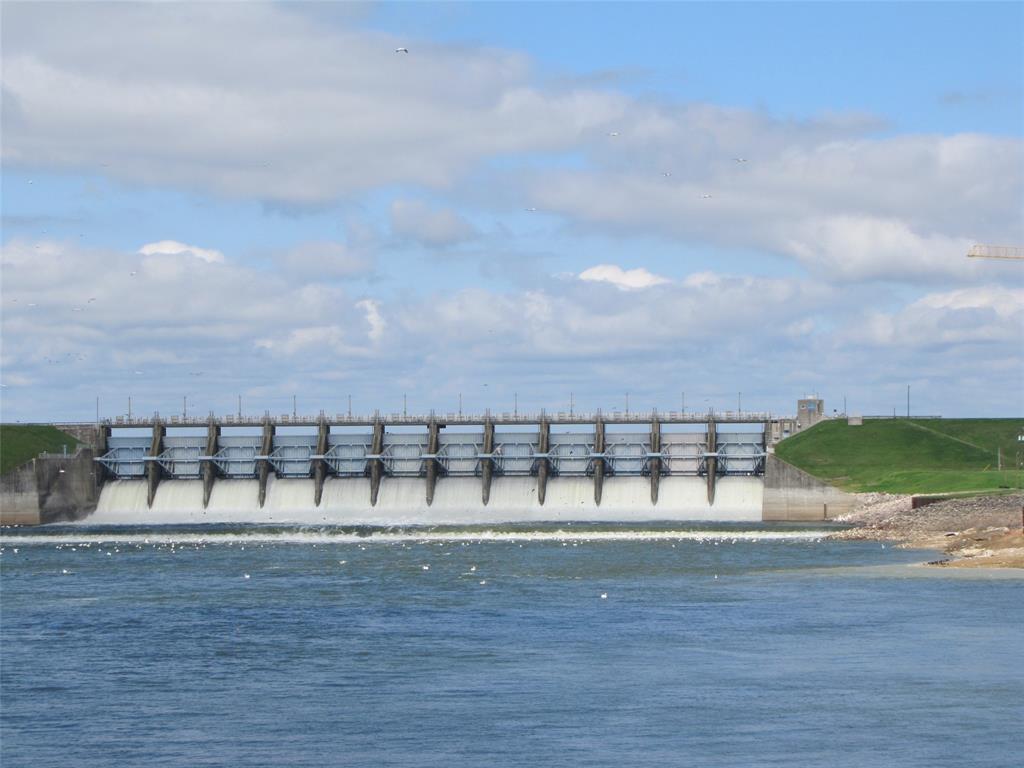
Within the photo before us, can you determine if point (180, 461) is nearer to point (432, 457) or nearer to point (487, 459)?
point (432, 457)

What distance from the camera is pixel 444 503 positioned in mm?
158250

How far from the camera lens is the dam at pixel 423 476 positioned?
156 m

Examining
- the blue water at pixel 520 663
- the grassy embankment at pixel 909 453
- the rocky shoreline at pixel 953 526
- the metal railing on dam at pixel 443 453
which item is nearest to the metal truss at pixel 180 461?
the metal railing on dam at pixel 443 453

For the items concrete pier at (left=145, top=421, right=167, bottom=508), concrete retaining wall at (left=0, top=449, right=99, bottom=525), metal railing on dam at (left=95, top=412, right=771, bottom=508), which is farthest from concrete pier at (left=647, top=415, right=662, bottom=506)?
concrete retaining wall at (left=0, top=449, right=99, bottom=525)

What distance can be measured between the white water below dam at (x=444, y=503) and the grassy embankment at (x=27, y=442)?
1228cm

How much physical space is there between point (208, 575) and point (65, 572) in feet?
36.8

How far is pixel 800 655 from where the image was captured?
58125 millimetres

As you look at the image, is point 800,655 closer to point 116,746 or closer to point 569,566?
point 116,746

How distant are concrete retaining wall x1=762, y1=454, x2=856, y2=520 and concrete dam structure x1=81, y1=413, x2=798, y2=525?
2.35m

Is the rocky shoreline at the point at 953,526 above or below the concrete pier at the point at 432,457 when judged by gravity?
below

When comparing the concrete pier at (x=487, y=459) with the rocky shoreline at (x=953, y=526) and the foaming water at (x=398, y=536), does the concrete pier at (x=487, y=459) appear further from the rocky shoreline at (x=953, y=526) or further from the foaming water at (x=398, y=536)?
the rocky shoreline at (x=953, y=526)

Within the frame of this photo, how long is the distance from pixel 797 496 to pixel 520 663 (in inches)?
3792

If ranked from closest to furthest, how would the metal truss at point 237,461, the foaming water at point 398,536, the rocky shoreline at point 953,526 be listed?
the rocky shoreline at point 953,526, the foaming water at point 398,536, the metal truss at point 237,461

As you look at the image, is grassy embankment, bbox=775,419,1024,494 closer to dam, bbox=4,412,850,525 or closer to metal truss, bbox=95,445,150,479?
dam, bbox=4,412,850,525
